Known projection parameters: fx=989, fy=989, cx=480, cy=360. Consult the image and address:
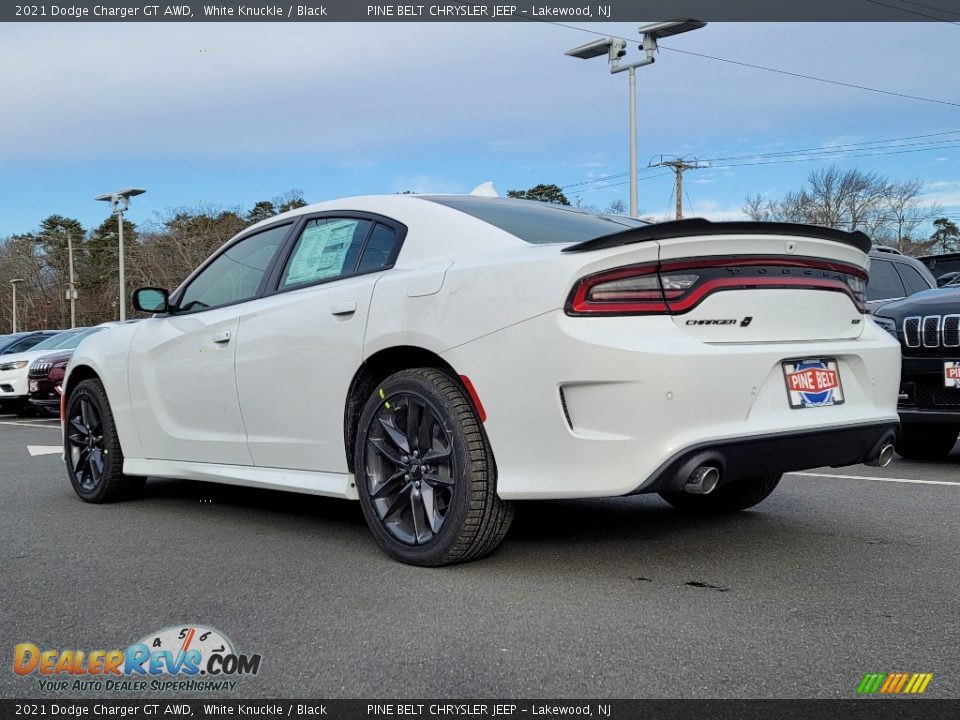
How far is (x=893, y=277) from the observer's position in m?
9.11

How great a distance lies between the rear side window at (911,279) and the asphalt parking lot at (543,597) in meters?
4.29

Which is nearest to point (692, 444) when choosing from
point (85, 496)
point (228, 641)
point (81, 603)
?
point (228, 641)

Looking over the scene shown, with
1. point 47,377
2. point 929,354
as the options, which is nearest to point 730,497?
point 929,354

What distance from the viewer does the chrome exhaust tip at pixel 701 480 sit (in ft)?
10.8

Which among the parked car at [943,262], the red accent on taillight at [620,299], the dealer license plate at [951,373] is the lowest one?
the dealer license plate at [951,373]

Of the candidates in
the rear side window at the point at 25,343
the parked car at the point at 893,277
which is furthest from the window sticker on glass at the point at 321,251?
the rear side window at the point at 25,343

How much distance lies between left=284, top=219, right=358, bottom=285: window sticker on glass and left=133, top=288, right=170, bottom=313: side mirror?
1.08 m

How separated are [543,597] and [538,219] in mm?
1677

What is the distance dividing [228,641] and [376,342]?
1.36 metres

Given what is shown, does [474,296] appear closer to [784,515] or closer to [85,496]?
[784,515]

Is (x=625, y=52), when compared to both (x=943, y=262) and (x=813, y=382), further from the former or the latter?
(x=813, y=382)

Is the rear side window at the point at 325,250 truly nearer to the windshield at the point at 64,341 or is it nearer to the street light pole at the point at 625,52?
the street light pole at the point at 625,52

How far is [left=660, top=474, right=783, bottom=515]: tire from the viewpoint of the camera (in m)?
4.76

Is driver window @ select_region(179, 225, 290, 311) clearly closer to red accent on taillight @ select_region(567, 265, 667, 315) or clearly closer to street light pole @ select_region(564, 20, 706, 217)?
red accent on taillight @ select_region(567, 265, 667, 315)
